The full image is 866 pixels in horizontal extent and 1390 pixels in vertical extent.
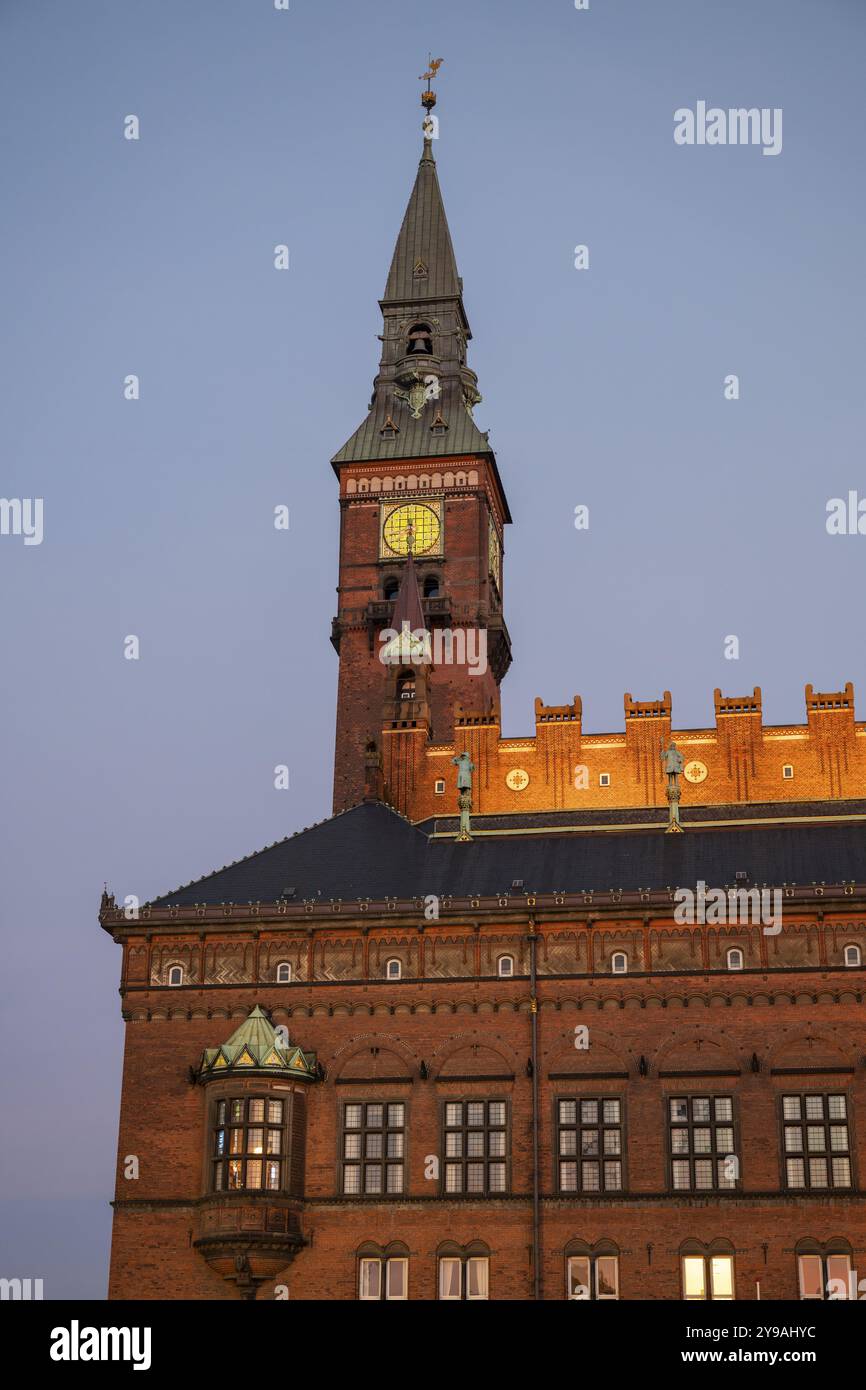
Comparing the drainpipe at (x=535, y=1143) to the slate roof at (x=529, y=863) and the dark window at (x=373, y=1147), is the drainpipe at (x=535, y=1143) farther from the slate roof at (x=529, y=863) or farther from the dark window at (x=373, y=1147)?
the dark window at (x=373, y=1147)

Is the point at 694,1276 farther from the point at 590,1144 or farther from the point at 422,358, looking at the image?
the point at 422,358

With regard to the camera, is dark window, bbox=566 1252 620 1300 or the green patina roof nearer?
dark window, bbox=566 1252 620 1300

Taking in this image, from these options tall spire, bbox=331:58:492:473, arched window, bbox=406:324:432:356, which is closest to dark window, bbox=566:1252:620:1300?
tall spire, bbox=331:58:492:473

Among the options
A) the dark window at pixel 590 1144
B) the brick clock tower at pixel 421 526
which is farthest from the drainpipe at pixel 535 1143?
the brick clock tower at pixel 421 526

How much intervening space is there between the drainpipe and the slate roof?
2668mm

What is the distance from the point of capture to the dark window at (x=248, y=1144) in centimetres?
5056

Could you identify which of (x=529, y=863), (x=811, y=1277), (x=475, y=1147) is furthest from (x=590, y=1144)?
(x=529, y=863)

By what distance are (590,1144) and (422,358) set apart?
4163 centimetres

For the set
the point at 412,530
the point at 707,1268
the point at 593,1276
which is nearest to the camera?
the point at 707,1268

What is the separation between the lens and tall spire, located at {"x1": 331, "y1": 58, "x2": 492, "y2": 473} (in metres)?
78.5

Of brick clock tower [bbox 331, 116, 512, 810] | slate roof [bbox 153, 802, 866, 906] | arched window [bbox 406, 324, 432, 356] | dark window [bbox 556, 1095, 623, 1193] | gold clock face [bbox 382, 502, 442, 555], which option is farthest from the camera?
arched window [bbox 406, 324, 432, 356]

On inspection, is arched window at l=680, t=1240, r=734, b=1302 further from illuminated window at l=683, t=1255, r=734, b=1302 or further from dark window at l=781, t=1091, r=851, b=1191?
dark window at l=781, t=1091, r=851, b=1191

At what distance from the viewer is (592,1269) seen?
49.4m

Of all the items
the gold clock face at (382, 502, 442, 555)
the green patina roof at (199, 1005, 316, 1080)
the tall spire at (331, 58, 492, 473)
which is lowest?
the green patina roof at (199, 1005, 316, 1080)
